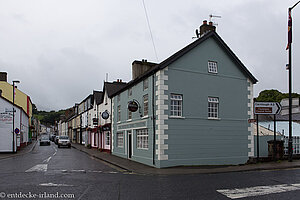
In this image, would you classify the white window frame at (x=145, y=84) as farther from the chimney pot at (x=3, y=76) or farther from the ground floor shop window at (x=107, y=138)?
the chimney pot at (x=3, y=76)

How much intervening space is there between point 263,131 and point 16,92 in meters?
41.3

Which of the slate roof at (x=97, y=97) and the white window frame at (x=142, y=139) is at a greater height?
the slate roof at (x=97, y=97)

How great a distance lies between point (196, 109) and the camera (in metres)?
18.4

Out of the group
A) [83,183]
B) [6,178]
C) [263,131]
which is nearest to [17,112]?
[6,178]

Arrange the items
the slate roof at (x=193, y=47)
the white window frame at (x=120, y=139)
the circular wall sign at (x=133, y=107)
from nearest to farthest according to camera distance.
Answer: the slate roof at (x=193, y=47), the circular wall sign at (x=133, y=107), the white window frame at (x=120, y=139)

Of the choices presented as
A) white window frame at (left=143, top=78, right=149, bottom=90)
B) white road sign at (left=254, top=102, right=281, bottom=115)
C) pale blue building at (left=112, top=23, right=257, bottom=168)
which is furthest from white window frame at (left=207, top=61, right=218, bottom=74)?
white window frame at (left=143, top=78, right=149, bottom=90)

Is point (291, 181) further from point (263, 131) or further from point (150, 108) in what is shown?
point (263, 131)

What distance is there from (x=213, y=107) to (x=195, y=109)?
169cm

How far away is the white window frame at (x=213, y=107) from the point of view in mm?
19141

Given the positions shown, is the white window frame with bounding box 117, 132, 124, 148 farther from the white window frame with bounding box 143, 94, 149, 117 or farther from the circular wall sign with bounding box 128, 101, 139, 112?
the white window frame with bounding box 143, 94, 149, 117

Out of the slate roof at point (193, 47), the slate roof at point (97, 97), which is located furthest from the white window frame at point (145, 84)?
the slate roof at point (97, 97)

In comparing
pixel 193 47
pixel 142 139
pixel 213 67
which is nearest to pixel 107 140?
pixel 142 139

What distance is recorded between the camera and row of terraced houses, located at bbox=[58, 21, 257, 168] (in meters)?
17.3

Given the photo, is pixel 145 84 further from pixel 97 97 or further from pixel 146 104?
pixel 97 97
